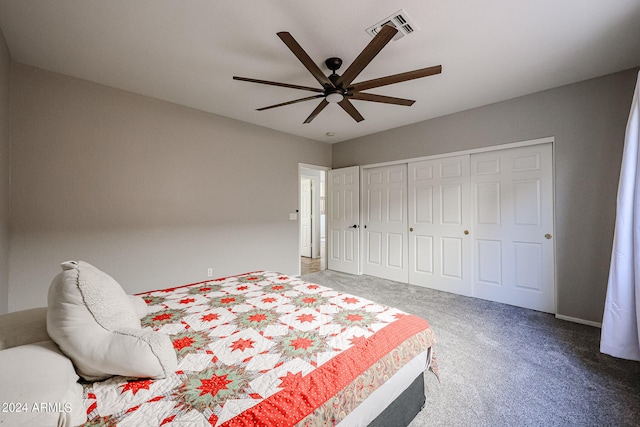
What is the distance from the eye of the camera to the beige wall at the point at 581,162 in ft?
8.46

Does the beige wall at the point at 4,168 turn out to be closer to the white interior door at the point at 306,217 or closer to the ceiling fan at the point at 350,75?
the ceiling fan at the point at 350,75

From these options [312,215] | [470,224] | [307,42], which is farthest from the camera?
[312,215]

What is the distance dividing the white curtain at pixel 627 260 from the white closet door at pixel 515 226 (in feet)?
3.86

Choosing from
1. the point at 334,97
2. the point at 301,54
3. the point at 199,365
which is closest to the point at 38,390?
the point at 199,365

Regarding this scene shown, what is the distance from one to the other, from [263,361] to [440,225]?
11.2ft

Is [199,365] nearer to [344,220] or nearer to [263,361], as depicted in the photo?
[263,361]

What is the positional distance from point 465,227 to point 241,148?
3475mm

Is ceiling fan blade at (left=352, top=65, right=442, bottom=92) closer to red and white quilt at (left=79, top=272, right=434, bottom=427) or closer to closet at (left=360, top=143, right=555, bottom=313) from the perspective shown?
red and white quilt at (left=79, top=272, right=434, bottom=427)

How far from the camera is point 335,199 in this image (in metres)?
5.13

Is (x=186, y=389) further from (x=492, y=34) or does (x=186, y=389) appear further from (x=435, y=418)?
(x=492, y=34)

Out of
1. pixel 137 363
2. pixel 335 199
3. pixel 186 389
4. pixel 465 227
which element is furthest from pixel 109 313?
pixel 335 199

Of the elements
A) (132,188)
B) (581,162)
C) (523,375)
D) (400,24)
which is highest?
(400,24)

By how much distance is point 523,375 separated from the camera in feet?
6.17

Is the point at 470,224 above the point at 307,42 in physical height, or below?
below
